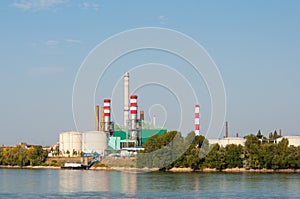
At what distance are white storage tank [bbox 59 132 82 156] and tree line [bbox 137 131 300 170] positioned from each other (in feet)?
47.8

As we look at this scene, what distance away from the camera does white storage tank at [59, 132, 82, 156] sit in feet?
195

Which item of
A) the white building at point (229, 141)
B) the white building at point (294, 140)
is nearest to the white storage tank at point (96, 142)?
the white building at point (229, 141)

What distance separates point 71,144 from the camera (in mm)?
59844

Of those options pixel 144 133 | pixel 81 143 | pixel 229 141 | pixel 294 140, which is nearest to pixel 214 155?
pixel 229 141

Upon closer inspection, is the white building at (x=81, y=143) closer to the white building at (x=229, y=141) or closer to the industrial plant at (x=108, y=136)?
the industrial plant at (x=108, y=136)

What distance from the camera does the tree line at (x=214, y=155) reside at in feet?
144

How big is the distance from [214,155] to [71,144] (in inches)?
761

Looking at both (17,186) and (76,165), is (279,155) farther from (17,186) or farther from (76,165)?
(17,186)

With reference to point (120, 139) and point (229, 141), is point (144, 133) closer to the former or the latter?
point (120, 139)

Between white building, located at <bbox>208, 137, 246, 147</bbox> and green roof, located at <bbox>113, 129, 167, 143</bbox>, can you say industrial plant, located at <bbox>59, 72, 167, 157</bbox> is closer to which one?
green roof, located at <bbox>113, 129, 167, 143</bbox>

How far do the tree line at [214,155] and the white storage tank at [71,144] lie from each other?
14.6 meters

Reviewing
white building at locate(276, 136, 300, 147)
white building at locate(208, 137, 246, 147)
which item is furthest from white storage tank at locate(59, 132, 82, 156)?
white building at locate(276, 136, 300, 147)

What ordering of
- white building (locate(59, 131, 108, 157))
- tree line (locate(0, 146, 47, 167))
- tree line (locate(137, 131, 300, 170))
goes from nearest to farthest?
tree line (locate(137, 131, 300, 170)) < tree line (locate(0, 146, 47, 167)) < white building (locate(59, 131, 108, 157))

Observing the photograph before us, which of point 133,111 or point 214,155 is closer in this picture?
point 214,155
